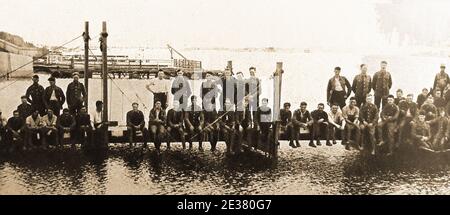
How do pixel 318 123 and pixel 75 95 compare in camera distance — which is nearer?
pixel 75 95

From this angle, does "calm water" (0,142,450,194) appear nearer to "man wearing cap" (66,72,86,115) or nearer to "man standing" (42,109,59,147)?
"man standing" (42,109,59,147)

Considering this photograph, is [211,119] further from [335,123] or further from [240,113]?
[335,123]

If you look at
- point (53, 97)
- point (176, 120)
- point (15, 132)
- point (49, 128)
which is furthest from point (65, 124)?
point (176, 120)

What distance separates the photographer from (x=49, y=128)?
752 centimetres

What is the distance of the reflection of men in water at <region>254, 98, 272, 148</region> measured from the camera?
7.66 metres

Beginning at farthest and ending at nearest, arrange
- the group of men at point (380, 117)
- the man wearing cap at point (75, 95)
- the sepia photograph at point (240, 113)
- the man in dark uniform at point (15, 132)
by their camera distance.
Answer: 1. the man wearing cap at point (75, 95)
2. the group of men at point (380, 117)
3. the man in dark uniform at point (15, 132)
4. the sepia photograph at point (240, 113)

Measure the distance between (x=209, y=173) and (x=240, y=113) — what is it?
3.89ft

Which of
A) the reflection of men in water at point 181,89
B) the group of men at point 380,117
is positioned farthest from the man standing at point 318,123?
the reflection of men in water at point 181,89

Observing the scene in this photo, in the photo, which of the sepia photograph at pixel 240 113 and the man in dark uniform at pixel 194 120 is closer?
the sepia photograph at pixel 240 113

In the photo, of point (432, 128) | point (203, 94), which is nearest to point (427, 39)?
point (432, 128)

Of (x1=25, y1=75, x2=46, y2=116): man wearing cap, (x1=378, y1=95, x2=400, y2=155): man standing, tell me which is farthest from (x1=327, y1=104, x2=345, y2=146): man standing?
(x1=25, y1=75, x2=46, y2=116): man wearing cap

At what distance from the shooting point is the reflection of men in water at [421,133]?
7695 millimetres

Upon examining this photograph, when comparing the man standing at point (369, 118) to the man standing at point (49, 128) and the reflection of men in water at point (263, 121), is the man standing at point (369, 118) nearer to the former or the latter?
the reflection of men in water at point (263, 121)

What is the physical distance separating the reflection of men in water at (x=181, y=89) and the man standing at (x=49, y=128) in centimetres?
188
